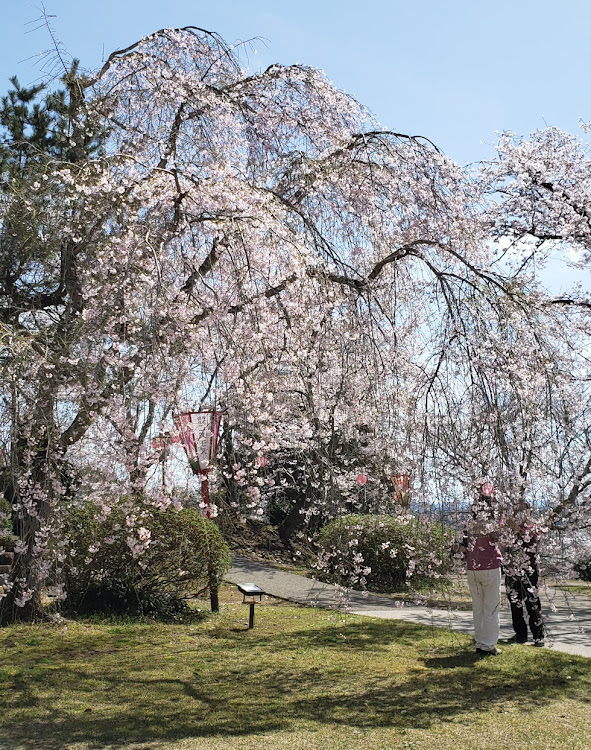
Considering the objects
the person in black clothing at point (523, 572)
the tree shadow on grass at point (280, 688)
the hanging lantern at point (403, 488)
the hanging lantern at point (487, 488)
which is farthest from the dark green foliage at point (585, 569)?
the hanging lantern at point (487, 488)

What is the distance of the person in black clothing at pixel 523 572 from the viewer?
560 centimetres

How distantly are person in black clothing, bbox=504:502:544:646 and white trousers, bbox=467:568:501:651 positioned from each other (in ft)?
0.51

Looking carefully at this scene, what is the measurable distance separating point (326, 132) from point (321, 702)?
459cm

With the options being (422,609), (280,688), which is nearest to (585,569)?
(422,609)

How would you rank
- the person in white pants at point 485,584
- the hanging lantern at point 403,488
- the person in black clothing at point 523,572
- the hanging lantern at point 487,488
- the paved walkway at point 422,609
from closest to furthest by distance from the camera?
the hanging lantern at point 487,488 < the hanging lantern at point 403,488 < the person in black clothing at point 523,572 < the person in white pants at point 485,584 < the paved walkway at point 422,609

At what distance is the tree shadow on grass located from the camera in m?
4.59

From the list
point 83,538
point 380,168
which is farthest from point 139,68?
point 83,538

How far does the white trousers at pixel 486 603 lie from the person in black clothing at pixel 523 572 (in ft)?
0.51

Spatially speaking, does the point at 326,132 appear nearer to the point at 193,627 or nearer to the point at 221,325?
the point at 221,325

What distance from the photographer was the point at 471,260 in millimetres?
5969

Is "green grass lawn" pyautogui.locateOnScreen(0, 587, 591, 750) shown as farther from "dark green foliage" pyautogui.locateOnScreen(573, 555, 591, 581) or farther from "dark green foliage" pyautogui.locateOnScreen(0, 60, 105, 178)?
"dark green foliage" pyautogui.locateOnScreen(573, 555, 591, 581)

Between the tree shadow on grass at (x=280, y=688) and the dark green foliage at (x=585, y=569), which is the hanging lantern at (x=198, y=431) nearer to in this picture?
the tree shadow on grass at (x=280, y=688)

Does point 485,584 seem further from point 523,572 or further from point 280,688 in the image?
point 280,688

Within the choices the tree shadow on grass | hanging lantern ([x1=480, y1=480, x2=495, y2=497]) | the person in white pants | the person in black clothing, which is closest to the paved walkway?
the person in black clothing
